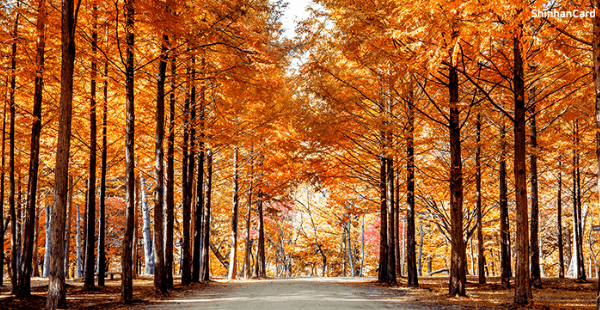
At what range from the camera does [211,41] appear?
1084 centimetres

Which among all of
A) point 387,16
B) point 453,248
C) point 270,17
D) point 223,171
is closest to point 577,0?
point 387,16

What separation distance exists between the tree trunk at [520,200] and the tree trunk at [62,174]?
8407 mm

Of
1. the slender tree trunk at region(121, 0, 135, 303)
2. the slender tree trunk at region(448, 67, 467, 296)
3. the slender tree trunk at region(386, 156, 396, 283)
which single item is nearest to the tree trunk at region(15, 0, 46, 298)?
the slender tree trunk at region(121, 0, 135, 303)

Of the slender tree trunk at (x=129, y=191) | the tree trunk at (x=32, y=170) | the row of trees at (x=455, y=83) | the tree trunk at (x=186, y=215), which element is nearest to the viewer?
the row of trees at (x=455, y=83)

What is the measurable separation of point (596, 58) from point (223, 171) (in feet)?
68.5

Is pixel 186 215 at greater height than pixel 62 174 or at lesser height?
lesser

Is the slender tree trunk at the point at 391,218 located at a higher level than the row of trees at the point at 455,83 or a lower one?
lower

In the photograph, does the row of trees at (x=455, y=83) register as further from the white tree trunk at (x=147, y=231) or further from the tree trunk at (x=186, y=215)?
the white tree trunk at (x=147, y=231)

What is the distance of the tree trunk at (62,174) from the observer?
25.0ft

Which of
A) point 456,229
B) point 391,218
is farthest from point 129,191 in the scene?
point 391,218

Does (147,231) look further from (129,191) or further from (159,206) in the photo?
(129,191)

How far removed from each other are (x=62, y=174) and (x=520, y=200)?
876 centimetres

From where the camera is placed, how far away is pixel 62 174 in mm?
7695

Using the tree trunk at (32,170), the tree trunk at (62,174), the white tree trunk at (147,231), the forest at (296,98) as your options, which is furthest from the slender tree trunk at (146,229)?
the tree trunk at (62,174)
